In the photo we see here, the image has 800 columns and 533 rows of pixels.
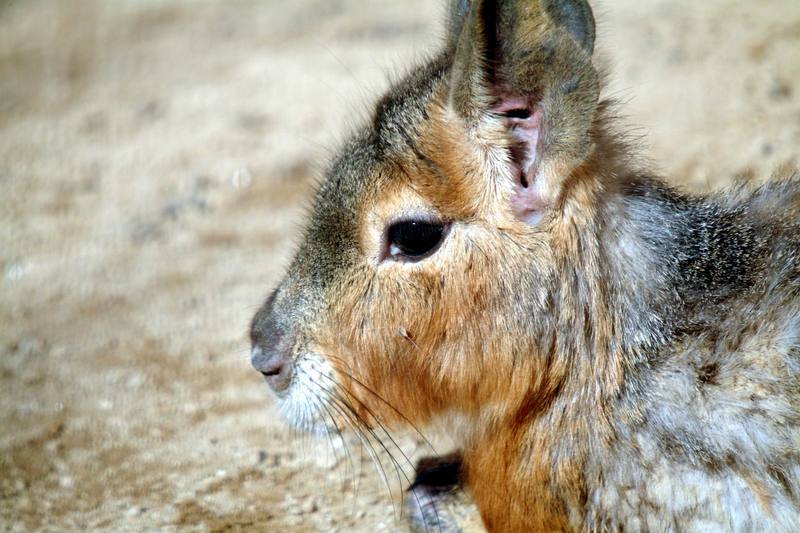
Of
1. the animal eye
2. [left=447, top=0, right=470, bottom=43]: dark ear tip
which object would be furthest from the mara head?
[left=447, top=0, right=470, bottom=43]: dark ear tip

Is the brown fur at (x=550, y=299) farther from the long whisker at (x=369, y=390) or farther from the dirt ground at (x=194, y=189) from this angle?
the dirt ground at (x=194, y=189)

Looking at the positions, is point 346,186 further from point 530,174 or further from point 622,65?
point 622,65

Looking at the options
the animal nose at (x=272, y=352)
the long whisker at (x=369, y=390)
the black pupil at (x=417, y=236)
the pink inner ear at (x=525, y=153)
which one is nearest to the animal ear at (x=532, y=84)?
the pink inner ear at (x=525, y=153)

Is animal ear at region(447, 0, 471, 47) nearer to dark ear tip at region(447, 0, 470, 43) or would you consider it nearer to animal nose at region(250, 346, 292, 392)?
dark ear tip at region(447, 0, 470, 43)

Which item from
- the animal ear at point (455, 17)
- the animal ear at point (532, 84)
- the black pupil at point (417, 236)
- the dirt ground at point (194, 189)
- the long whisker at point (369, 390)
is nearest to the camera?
the animal ear at point (532, 84)

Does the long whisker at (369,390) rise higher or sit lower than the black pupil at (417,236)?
lower

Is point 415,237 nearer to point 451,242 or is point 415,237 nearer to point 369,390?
point 451,242

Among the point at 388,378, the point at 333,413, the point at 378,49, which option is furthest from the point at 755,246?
the point at 378,49
